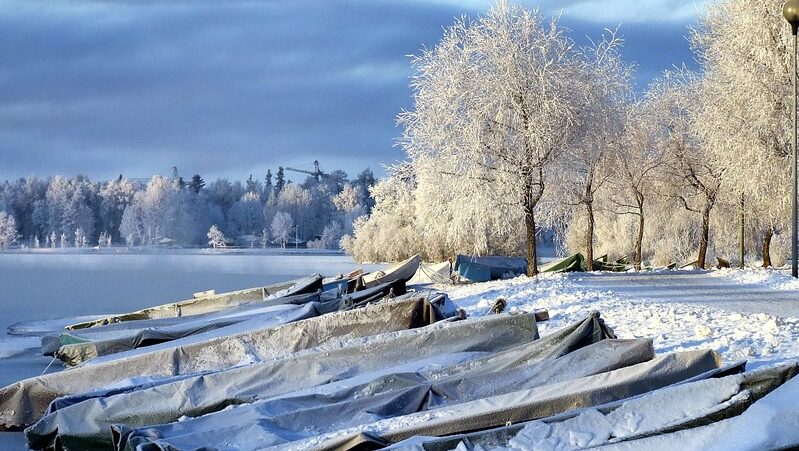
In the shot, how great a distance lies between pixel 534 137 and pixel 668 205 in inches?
565

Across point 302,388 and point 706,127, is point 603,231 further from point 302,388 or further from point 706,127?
point 302,388

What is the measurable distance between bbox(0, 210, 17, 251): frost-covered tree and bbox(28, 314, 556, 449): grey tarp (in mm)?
151088

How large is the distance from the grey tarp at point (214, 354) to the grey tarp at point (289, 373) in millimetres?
1587

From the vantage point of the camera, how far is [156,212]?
163875 mm

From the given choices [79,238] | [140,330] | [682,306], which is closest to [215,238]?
[79,238]

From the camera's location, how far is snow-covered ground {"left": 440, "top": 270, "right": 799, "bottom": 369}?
10922 mm

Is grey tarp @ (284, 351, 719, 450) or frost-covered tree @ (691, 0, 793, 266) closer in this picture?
grey tarp @ (284, 351, 719, 450)

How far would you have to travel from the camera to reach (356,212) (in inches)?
5861

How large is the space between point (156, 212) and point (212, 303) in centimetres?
14335

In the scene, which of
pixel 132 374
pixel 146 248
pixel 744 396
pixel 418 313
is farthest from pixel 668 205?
pixel 146 248

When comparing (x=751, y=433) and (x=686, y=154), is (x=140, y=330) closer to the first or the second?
(x=751, y=433)

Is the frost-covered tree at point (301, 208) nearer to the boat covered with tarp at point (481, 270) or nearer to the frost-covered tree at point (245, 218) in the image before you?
the frost-covered tree at point (245, 218)

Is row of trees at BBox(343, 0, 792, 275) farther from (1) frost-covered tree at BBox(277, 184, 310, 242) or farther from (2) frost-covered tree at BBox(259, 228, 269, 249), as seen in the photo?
(1) frost-covered tree at BBox(277, 184, 310, 242)

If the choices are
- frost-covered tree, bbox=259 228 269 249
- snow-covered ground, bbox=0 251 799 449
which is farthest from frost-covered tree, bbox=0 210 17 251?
snow-covered ground, bbox=0 251 799 449
